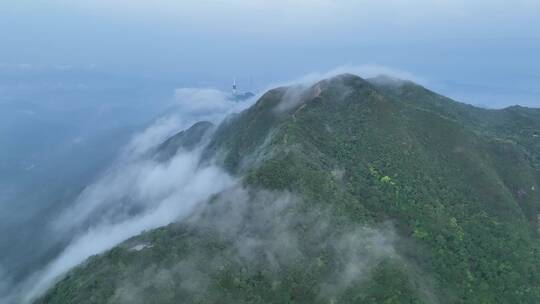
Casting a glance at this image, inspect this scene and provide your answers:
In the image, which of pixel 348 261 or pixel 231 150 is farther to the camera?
pixel 231 150

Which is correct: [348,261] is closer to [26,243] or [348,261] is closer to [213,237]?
[213,237]

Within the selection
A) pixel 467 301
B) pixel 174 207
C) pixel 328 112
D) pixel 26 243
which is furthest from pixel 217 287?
pixel 26 243

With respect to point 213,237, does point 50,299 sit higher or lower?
lower

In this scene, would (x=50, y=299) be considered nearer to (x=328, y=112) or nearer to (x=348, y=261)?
(x=348, y=261)

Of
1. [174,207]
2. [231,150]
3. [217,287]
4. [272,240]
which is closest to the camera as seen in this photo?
[217,287]

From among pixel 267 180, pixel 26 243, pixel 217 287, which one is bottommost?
pixel 26 243

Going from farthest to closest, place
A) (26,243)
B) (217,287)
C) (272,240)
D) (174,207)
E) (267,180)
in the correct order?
(26,243), (174,207), (267,180), (272,240), (217,287)

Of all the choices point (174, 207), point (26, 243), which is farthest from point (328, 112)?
point (26, 243)
